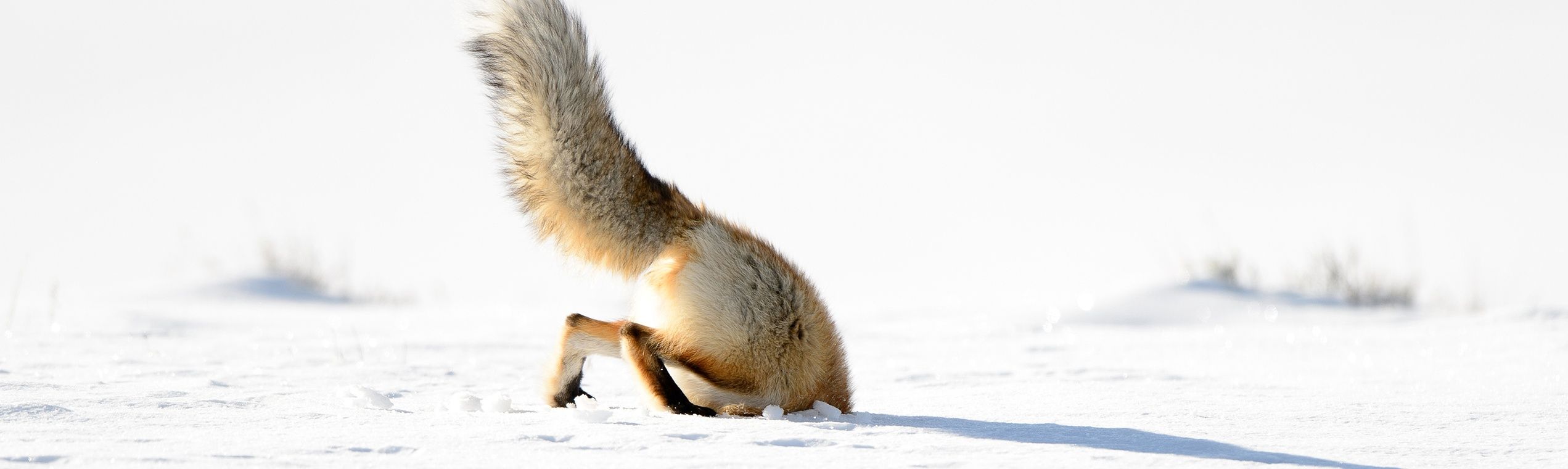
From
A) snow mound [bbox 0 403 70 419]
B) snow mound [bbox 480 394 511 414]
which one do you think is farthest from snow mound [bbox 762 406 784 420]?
snow mound [bbox 0 403 70 419]

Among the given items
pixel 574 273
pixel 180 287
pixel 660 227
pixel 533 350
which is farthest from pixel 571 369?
pixel 180 287

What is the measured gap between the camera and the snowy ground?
3.04 m

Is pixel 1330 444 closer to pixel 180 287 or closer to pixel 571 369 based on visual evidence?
pixel 571 369

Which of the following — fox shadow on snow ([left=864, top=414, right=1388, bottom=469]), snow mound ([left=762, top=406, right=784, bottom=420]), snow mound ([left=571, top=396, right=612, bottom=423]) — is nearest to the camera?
fox shadow on snow ([left=864, top=414, right=1388, bottom=469])

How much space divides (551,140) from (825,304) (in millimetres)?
1029

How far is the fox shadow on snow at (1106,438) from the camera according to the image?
3.18m

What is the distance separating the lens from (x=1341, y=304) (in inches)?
451

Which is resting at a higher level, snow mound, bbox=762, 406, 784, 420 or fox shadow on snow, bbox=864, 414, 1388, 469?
snow mound, bbox=762, 406, 784, 420

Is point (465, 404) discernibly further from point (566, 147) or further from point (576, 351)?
point (566, 147)

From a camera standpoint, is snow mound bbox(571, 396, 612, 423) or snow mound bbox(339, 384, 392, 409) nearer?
snow mound bbox(571, 396, 612, 423)

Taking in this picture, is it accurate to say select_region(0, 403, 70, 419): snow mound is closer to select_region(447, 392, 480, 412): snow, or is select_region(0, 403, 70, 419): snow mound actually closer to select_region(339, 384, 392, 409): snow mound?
select_region(339, 384, 392, 409): snow mound

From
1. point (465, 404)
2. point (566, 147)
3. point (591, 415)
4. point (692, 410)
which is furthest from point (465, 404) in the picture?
point (566, 147)

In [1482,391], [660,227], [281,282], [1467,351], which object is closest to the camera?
[660,227]

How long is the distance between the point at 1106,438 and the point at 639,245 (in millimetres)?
1467
